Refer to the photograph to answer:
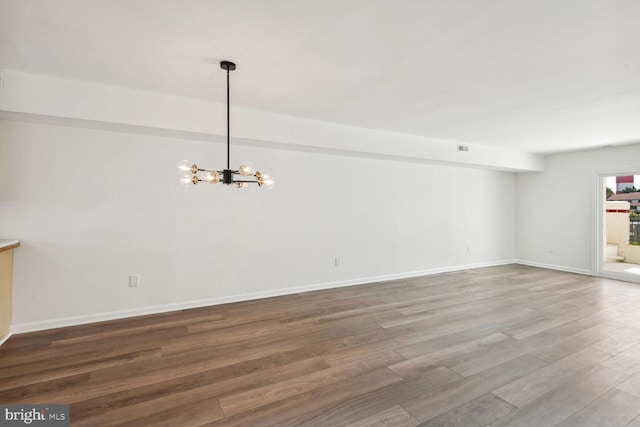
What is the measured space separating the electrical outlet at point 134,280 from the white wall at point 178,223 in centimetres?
5

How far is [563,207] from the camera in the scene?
21.2ft

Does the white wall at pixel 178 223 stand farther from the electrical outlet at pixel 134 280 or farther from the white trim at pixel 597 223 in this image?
the white trim at pixel 597 223

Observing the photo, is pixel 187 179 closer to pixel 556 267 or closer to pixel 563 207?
pixel 563 207

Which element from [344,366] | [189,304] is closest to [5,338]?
[189,304]

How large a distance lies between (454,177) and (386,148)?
7.75 ft

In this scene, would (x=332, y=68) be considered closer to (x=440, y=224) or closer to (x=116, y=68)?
(x=116, y=68)

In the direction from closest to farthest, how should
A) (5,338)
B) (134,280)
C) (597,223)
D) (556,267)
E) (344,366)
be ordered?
(344,366) < (5,338) < (134,280) < (597,223) < (556,267)

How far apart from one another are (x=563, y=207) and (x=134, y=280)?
812 cm

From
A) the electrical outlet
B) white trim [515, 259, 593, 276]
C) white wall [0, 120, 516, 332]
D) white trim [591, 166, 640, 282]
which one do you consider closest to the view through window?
white trim [591, 166, 640, 282]

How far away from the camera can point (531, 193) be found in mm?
7027

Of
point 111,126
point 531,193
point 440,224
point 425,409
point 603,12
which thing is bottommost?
point 425,409

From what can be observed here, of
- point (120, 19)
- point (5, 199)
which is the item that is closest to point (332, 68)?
point (120, 19)

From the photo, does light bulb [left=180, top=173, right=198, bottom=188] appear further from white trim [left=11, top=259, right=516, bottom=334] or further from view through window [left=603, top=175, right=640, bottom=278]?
view through window [left=603, top=175, right=640, bottom=278]

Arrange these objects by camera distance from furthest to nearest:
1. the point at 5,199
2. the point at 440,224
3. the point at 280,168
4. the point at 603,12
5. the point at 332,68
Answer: the point at 440,224 < the point at 280,168 < the point at 5,199 < the point at 332,68 < the point at 603,12
